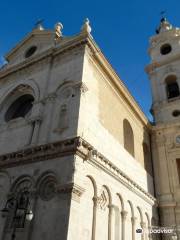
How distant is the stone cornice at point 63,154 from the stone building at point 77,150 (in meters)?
0.04

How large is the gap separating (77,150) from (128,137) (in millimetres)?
7057

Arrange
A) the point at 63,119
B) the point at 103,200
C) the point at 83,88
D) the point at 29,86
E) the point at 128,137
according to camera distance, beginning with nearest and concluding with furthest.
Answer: the point at 103,200 < the point at 63,119 < the point at 83,88 < the point at 29,86 < the point at 128,137

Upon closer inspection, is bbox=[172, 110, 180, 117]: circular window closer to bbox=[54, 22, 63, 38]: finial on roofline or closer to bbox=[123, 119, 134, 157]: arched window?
bbox=[123, 119, 134, 157]: arched window

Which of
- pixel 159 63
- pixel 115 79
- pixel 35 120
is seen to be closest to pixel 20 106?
pixel 35 120

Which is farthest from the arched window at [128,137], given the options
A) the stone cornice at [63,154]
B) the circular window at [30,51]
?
the circular window at [30,51]

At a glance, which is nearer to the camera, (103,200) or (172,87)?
(103,200)

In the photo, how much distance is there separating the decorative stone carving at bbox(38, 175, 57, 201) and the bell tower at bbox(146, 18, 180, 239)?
9184 millimetres

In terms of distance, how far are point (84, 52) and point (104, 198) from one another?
729cm

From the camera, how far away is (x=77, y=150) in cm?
1009

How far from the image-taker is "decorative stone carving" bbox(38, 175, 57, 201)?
9845mm

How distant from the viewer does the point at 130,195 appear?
44.8 ft

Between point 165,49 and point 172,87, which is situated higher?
point 165,49

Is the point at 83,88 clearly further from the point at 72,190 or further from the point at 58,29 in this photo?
the point at 58,29

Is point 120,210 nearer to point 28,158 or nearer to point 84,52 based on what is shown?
point 28,158
